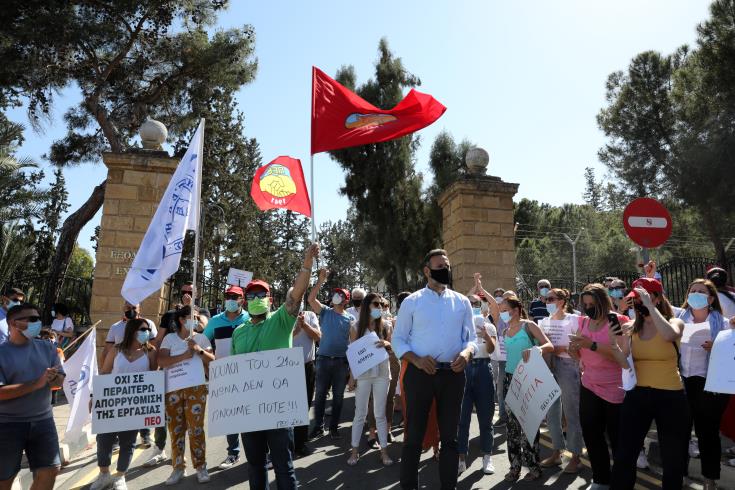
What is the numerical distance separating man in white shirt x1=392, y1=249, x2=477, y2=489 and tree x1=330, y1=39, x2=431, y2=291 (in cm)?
2237

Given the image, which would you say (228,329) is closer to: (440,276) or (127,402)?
(127,402)

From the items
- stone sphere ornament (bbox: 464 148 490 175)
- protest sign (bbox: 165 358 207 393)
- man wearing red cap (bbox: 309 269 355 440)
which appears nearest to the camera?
protest sign (bbox: 165 358 207 393)

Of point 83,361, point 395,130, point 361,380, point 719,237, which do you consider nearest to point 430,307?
point 361,380

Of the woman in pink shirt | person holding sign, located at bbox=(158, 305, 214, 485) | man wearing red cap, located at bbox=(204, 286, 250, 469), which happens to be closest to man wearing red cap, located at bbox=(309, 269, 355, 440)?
man wearing red cap, located at bbox=(204, 286, 250, 469)

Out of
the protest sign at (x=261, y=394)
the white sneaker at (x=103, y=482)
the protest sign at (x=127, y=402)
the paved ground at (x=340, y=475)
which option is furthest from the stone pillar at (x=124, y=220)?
the protest sign at (x=261, y=394)

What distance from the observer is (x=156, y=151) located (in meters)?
10.6

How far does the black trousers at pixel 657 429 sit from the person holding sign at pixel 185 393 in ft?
12.5

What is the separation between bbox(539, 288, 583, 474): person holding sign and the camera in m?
5.61

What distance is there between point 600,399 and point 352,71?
84.0 ft

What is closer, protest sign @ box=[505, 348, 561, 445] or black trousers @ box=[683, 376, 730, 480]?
black trousers @ box=[683, 376, 730, 480]

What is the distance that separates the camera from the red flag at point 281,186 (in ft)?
33.0

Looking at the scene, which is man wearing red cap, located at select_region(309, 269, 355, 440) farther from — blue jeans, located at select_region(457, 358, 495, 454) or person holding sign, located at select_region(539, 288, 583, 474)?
person holding sign, located at select_region(539, 288, 583, 474)

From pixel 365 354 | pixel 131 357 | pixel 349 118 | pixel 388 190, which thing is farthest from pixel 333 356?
pixel 388 190

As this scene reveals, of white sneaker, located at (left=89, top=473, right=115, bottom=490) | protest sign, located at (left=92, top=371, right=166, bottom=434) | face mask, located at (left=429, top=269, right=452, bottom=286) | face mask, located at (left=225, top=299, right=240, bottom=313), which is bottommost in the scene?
white sneaker, located at (left=89, top=473, right=115, bottom=490)
